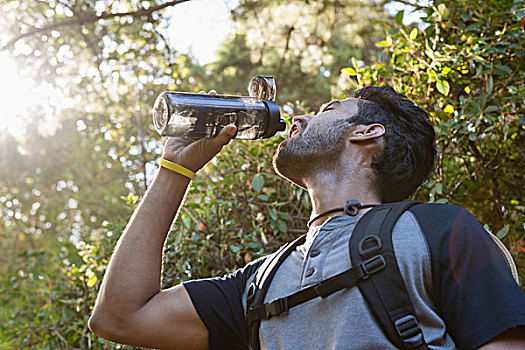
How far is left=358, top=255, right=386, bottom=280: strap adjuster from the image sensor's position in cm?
118

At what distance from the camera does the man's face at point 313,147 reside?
1.66 metres

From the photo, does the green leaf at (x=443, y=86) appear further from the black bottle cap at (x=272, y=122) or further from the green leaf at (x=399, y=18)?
the black bottle cap at (x=272, y=122)

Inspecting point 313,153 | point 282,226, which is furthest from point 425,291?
point 282,226

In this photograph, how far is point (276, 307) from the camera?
1.30 meters

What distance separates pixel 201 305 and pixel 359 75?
4.94 feet

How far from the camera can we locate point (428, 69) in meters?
2.35

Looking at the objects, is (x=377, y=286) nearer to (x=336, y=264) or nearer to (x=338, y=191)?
(x=336, y=264)

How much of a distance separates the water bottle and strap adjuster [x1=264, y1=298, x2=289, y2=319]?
0.53 metres

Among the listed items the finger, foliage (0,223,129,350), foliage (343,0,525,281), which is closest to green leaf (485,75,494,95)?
foliage (343,0,525,281)

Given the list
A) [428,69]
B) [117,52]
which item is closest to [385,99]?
[428,69]

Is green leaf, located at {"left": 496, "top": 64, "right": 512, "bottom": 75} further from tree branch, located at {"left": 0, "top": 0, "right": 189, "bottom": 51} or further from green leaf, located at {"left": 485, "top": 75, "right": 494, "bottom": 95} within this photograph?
tree branch, located at {"left": 0, "top": 0, "right": 189, "bottom": 51}

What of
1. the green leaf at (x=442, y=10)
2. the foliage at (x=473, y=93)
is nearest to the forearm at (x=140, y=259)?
the foliage at (x=473, y=93)

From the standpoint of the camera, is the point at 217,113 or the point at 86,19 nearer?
the point at 217,113

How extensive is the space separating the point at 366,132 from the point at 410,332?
78cm
